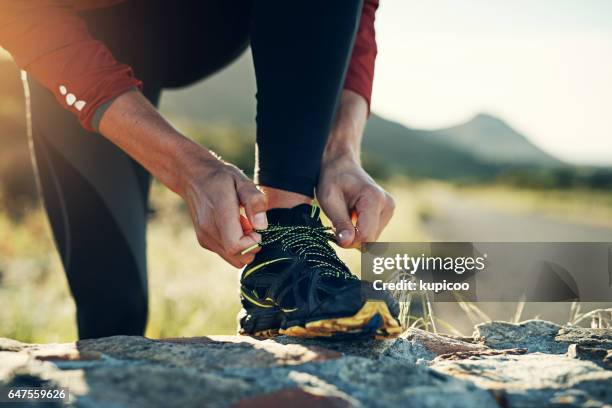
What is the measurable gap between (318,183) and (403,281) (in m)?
0.36

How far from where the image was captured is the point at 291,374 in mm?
1026

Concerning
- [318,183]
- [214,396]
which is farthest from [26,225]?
[214,396]

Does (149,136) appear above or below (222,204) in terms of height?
above

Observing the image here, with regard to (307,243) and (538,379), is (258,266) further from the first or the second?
(538,379)

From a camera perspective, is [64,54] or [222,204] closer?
[222,204]

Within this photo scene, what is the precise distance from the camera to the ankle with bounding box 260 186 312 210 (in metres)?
1.52

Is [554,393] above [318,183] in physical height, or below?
below

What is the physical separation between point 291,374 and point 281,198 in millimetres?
584

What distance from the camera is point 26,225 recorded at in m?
7.80

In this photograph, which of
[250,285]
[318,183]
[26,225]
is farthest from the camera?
[26,225]

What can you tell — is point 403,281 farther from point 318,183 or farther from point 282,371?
point 282,371

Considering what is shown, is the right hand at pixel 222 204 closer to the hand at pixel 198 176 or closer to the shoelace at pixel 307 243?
the hand at pixel 198 176

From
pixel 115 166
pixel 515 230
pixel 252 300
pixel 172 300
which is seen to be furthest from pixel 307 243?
pixel 515 230

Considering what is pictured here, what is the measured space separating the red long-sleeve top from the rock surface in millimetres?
536
